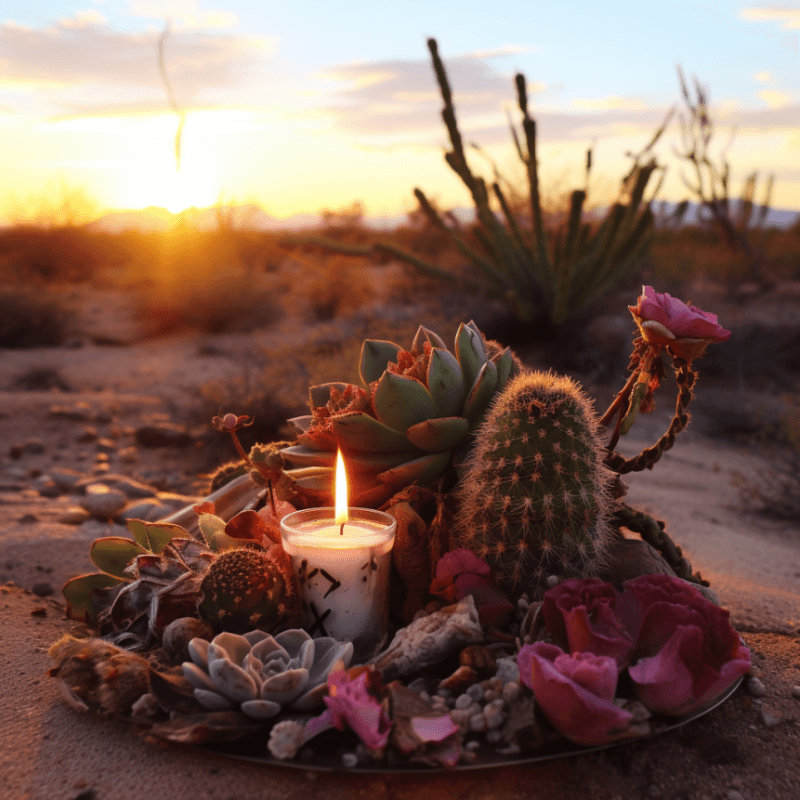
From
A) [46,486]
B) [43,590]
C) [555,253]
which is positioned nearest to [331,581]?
[43,590]

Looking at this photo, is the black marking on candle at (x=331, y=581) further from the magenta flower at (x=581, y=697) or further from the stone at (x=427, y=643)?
the magenta flower at (x=581, y=697)

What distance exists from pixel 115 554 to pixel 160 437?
3.63 metres

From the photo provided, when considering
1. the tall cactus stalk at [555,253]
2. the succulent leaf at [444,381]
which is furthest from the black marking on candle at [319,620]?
the tall cactus stalk at [555,253]

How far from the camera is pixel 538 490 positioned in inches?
75.2

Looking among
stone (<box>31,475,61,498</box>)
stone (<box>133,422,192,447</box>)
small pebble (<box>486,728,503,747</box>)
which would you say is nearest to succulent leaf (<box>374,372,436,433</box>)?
small pebble (<box>486,728,503,747</box>)

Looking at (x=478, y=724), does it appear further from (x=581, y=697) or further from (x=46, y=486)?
(x=46, y=486)

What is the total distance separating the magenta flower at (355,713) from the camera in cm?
A: 147

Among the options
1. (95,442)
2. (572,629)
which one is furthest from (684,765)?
(95,442)

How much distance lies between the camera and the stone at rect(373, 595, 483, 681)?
1766 mm

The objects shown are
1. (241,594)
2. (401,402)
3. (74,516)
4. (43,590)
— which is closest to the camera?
(241,594)

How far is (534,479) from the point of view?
1.90 m

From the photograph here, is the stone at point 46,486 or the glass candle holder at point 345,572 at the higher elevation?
the glass candle holder at point 345,572

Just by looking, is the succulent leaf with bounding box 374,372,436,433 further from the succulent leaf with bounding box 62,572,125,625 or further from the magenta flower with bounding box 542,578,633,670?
the succulent leaf with bounding box 62,572,125,625

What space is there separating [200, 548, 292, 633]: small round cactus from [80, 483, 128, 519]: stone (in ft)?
7.83
